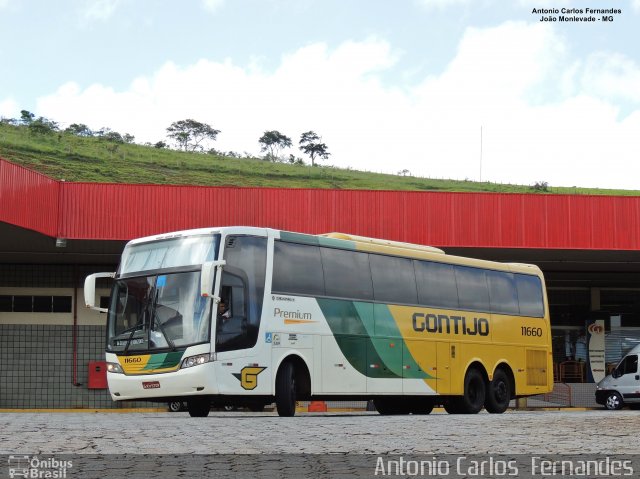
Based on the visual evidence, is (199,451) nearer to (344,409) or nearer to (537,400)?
(344,409)

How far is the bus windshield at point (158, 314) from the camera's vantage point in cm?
1786

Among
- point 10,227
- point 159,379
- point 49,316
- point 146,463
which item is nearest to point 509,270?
point 159,379

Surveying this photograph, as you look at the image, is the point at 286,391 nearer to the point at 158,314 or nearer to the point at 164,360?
the point at 164,360

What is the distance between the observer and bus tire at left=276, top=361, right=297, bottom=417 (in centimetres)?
1828

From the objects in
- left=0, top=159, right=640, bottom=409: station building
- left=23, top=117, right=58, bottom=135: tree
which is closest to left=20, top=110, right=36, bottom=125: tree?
left=23, top=117, right=58, bottom=135: tree

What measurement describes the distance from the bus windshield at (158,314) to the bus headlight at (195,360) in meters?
0.25

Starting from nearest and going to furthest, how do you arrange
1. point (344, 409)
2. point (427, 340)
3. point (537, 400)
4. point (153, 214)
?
point (427, 340)
point (153, 214)
point (344, 409)
point (537, 400)

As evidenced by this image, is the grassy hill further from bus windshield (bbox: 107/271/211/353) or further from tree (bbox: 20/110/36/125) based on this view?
bus windshield (bbox: 107/271/211/353)

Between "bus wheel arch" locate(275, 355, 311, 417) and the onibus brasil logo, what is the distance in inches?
382

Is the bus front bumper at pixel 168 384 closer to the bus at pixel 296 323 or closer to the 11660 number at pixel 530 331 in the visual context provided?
the bus at pixel 296 323

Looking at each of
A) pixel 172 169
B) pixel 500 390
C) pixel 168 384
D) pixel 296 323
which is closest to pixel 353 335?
pixel 296 323

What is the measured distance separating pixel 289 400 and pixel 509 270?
27.6 feet

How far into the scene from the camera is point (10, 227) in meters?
26.3

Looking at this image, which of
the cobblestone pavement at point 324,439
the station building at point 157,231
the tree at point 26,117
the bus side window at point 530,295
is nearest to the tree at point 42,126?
the tree at point 26,117
